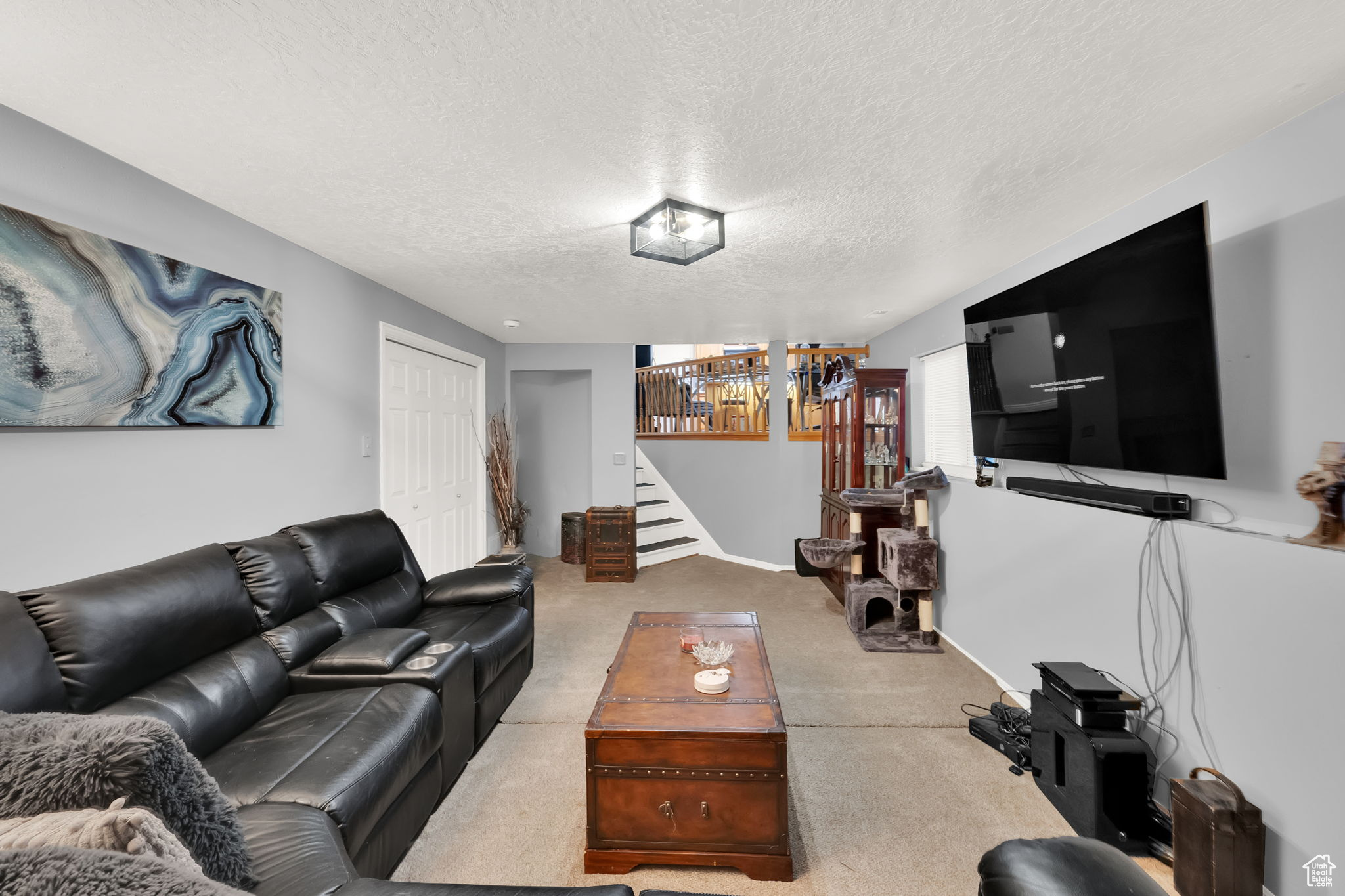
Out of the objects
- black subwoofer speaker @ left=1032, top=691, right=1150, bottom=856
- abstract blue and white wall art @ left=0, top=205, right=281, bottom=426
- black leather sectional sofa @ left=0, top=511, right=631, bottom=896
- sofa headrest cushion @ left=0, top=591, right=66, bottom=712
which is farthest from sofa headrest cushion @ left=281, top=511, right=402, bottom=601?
black subwoofer speaker @ left=1032, top=691, right=1150, bottom=856

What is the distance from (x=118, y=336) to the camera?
5.64 ft

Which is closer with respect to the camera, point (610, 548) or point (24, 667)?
point (24, 667)

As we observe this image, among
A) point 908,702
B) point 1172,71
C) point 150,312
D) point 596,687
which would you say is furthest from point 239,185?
point 908,702

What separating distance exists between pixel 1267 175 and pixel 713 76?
5.82 ft

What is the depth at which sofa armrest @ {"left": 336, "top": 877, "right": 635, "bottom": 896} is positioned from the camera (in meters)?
1.01

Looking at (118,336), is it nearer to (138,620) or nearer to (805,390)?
(138,620)

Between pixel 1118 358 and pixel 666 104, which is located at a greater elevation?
pixel 666 104

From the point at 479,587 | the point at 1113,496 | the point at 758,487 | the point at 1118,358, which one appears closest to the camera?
the point at 1118,358

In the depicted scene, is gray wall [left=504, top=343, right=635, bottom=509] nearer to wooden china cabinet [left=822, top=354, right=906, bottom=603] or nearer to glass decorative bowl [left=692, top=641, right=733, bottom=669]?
wooden china cabinet [left=822, top=354, right=906, bottom=603]

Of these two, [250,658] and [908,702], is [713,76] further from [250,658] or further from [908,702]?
[908,702]

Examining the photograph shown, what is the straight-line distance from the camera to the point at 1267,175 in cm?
158

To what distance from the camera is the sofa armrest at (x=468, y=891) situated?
1.01 m

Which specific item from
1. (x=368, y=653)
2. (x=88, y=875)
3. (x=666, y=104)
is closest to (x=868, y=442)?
(x=666, y=104)

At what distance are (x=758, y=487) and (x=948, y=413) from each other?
7.52ft
